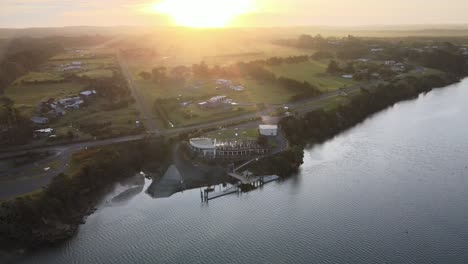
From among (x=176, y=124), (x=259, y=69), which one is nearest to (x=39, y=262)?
(x=176, y=124)

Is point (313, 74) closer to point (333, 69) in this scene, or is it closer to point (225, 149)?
point (333, 69)

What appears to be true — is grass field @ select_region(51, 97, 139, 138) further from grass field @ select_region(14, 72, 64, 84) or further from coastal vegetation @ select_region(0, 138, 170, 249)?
grass field @ select_region(14, 72, 64, 84)

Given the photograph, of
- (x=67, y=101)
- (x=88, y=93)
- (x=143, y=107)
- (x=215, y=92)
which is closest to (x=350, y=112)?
(x=215, y=92)

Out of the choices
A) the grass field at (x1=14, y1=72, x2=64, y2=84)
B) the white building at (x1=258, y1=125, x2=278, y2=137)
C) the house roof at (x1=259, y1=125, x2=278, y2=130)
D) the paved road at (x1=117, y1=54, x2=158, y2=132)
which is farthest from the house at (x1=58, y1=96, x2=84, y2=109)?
the white building at (x1=258, y1=125, x2=278, y2=137)

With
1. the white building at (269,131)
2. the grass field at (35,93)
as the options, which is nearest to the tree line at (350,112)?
the white building at (269,131)

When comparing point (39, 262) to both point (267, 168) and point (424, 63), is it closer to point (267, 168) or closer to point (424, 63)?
point (267, 168)

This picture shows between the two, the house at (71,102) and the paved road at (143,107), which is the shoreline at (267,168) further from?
the house at (71,102)
